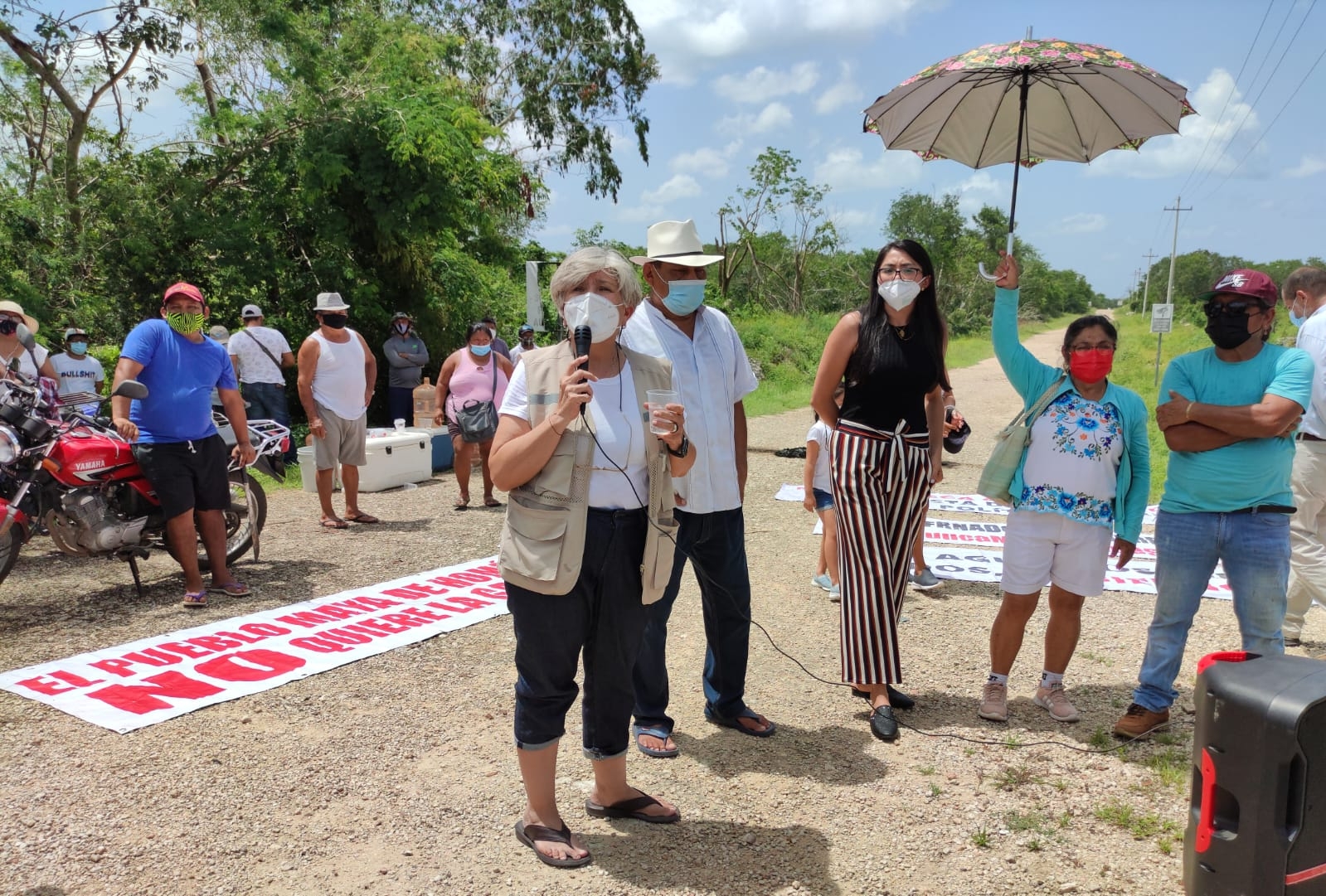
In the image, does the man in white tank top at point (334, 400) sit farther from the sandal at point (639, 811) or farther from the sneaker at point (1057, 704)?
the sneaker at point (1057, 704)

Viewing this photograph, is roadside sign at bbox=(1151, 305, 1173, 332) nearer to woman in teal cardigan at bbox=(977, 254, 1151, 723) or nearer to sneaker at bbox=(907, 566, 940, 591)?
sneaker at bbox=(907, 566, 940, 591)

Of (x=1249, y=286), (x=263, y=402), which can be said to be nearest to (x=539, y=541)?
(x=1249, y=286)

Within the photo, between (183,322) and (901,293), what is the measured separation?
4015 millimetres

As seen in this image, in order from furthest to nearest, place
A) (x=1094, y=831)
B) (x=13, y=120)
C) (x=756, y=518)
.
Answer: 1. (x=13, y=120)
2. (x=756, y=518)
3. (x=1094, y=831)

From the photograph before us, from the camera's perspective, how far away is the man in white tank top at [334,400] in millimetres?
7566

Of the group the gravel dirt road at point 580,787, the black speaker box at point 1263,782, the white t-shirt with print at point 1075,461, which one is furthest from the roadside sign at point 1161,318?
the black speaker box at point 1263,782

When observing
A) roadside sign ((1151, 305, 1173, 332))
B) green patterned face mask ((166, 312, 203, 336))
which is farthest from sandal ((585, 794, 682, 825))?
roadside sign ((1151, 305, 1173, 332))

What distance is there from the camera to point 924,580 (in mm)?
6141

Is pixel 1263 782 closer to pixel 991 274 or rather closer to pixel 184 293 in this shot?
pixel 991 274

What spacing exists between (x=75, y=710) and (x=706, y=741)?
272cm

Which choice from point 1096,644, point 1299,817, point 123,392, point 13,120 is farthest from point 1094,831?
point 13,120

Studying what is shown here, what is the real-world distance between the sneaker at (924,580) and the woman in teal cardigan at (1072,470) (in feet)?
7.14

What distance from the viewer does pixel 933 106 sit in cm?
A: 448

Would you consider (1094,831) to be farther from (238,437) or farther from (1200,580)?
(238,437)
